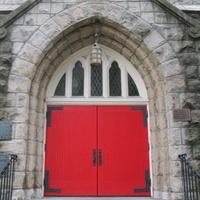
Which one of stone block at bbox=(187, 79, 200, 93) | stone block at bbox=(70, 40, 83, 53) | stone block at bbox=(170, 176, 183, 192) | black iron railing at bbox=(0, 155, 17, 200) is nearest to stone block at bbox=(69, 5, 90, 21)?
stone block at bbox=(70, 40, 83, 53)

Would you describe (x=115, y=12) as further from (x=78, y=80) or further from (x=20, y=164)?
(x=20, y=164)

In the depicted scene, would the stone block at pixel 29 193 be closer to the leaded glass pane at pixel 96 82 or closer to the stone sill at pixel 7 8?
the leaded glass pane at pixel 96 82

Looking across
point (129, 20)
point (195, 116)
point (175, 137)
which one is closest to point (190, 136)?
point (175, 137)

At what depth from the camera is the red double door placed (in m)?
5.93

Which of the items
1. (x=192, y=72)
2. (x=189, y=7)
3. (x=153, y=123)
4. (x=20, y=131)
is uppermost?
(x=189, y=7)

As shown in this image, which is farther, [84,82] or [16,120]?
[84,82]

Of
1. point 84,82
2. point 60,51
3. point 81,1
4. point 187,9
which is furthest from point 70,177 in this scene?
point 187,9

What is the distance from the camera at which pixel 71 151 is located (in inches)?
238

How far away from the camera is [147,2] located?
6184 mm

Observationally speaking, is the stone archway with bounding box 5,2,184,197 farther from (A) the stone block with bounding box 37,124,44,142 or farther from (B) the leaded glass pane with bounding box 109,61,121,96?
(B) the leaded glass pane with bounding box 109,61,121,96

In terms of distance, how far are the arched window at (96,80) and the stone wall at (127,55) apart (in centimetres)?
23

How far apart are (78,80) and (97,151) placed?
1.64 metres

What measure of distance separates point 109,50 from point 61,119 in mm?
1917

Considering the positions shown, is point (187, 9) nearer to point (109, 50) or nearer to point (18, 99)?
point (109, 50)
